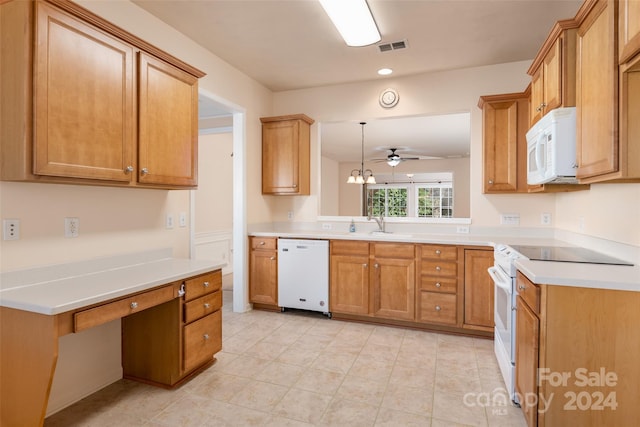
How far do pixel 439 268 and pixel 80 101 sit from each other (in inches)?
119

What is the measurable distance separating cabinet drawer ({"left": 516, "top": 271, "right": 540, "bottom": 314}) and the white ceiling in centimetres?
198

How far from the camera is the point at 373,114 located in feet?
13.2

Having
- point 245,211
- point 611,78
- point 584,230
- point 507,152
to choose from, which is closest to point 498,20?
point 507,152

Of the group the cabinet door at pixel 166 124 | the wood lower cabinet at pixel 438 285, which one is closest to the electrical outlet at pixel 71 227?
the cabinet door at pixel 166 124

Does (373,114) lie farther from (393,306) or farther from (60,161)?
(60,161)

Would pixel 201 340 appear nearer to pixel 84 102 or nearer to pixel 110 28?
pixel 84 102

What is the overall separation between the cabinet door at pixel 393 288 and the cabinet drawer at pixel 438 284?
0.10 metres

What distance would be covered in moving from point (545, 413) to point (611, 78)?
5.35ft

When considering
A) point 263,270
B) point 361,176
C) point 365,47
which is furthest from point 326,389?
point 361,176

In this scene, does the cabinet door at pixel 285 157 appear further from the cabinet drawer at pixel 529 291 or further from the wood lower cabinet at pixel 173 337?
the cabinet drawer at pixel 529 291

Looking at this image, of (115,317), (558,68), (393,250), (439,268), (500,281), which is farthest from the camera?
(393,250)

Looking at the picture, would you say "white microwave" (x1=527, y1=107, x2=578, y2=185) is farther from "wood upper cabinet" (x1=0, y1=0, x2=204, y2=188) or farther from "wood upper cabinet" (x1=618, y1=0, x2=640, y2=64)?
"wood upper cabinet" (x1=0, y1=0, x2=204, y2=188)

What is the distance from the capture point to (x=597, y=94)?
1.81 meters

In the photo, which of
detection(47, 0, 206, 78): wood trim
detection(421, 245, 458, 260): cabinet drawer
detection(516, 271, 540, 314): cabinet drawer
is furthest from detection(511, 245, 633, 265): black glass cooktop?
A: detection(47, 0, 206, 78): wood trim
